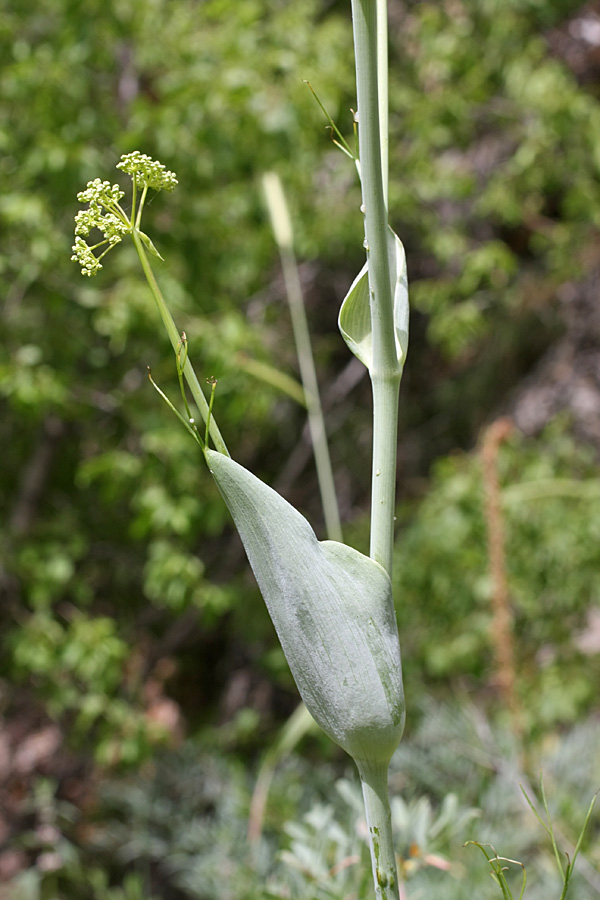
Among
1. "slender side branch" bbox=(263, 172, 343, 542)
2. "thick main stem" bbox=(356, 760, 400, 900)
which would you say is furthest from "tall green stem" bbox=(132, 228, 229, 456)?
"slender side branch" bbox=(263, 172, 343, 542)

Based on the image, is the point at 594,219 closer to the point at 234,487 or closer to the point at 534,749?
the point at 534,749

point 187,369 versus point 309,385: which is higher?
point 187,369

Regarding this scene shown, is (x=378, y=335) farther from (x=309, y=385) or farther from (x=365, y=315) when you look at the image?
(x=309, y=385)

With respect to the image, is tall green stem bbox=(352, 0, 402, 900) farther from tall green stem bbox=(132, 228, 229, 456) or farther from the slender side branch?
the slender side branch

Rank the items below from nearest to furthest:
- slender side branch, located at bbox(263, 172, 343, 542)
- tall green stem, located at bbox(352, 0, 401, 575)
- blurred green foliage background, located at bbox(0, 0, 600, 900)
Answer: tall green stem, located at bbox(352, 0, 401, 575) → slender side branch, located at bbox(263, 172, 343, 542) → blurred green foliage background, located at bbox(0, 0, 600, 900)

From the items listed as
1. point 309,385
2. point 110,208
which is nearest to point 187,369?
point 110,208

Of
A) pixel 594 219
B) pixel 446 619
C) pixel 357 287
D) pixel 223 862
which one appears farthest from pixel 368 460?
pixel 357 287

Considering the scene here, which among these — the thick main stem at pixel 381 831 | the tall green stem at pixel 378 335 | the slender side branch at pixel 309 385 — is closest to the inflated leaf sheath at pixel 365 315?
the tall green stem at pixel 378 335
